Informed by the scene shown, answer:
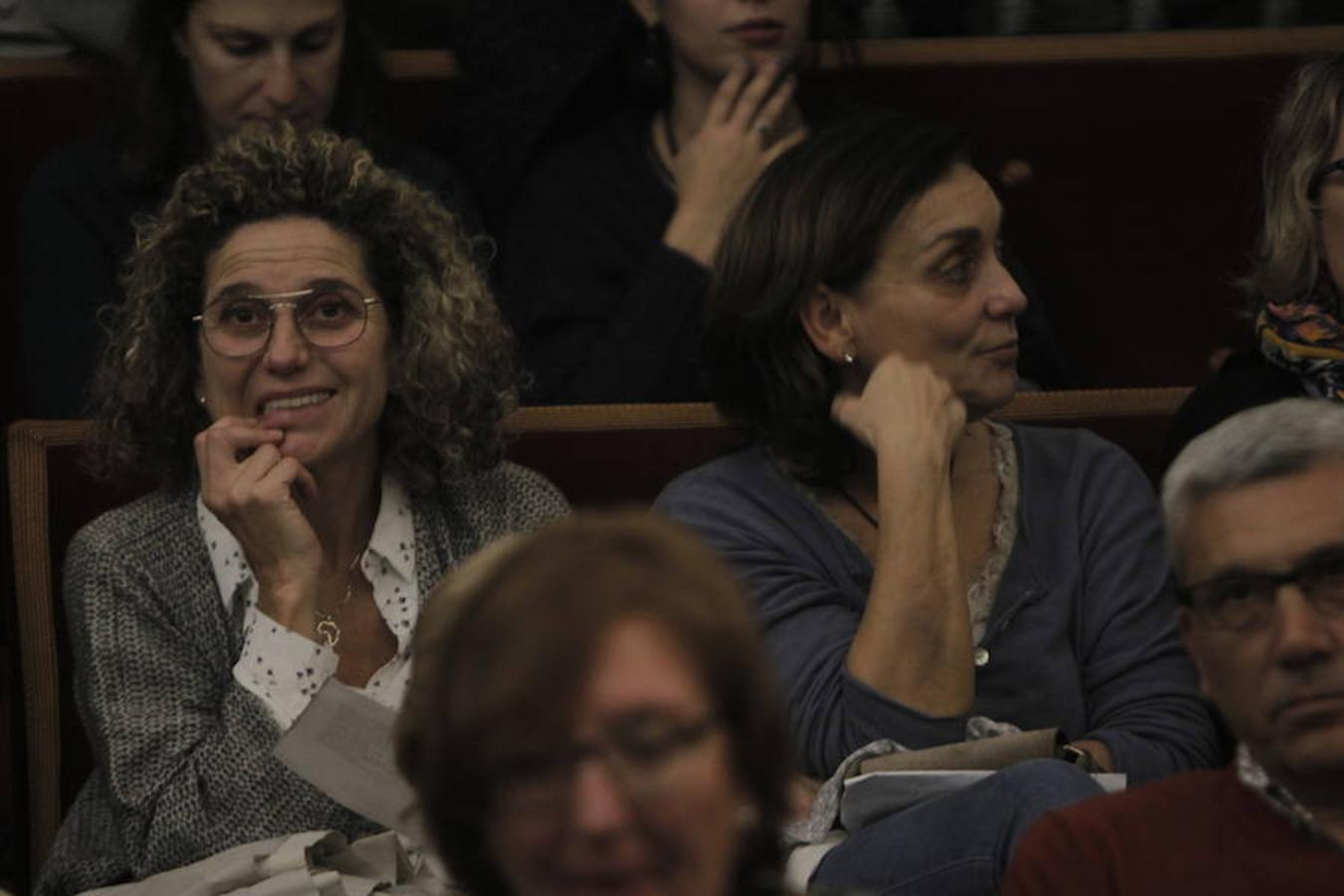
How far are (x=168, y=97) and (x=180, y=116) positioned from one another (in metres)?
0.03

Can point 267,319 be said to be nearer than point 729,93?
Yes

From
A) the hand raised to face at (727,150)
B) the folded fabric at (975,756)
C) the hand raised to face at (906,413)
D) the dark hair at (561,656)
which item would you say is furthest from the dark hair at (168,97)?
the dark hair at (561,656)

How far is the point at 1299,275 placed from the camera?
286 centimetres

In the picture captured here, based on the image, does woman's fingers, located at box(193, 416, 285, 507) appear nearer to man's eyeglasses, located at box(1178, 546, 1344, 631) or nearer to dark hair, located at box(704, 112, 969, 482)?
dark hair, located at box(704, 112, 969, 482)

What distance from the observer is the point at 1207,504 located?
191 cm

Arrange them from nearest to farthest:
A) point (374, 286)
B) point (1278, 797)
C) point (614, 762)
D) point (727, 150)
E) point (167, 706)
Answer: point (614, 762)
point (1278, 797)
point (167, 706)
point (374, 286)
point (727, 150)

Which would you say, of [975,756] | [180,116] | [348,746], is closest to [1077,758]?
[975,756]

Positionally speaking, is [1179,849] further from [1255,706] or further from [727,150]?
[727,150]

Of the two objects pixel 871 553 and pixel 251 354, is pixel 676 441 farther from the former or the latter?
pixel 251 354

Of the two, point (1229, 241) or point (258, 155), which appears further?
point (1229, 241)

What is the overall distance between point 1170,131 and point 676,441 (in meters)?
1.00

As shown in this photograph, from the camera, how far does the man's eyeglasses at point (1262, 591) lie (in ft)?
6.08

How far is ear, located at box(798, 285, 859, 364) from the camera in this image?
9.00 ft

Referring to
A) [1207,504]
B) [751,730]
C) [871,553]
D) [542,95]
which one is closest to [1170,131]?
[542,95]
